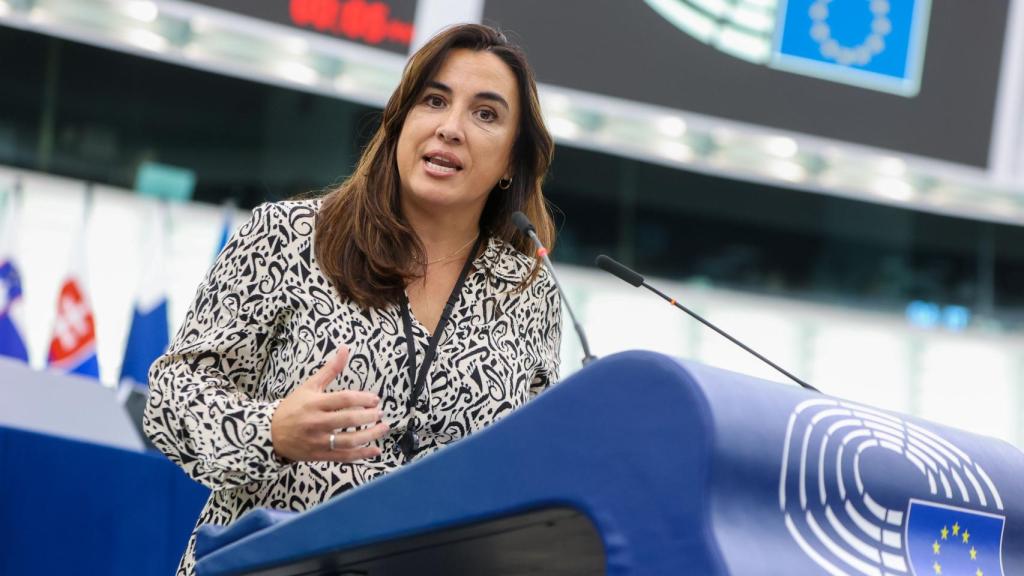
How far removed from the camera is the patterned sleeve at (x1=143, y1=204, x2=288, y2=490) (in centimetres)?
126

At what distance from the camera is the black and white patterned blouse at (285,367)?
1309mm

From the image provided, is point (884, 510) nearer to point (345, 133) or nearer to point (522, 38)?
point (522, 38)

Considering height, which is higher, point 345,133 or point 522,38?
point 522,38

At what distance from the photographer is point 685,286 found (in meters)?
7.64

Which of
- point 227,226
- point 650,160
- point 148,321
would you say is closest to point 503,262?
point 148,321

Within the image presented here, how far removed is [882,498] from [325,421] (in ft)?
1.57

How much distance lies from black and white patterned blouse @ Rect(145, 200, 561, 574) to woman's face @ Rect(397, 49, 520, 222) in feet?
0.40

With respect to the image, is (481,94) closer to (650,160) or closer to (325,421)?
(325,421)

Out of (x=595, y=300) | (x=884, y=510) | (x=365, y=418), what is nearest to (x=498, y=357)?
(x=365, y=418)

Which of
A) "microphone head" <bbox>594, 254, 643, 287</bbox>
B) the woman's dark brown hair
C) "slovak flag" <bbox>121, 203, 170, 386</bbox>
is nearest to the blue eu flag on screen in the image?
"slovak flag" <bbox>121, 203, 170, 386</bbox>

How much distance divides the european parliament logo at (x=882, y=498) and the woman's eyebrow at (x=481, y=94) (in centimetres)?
79

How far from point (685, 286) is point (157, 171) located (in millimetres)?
3090

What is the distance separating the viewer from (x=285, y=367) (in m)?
1.42

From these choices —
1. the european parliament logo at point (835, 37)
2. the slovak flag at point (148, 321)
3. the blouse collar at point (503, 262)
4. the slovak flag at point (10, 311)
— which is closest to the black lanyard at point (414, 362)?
the blouse collar at point (503, 262)
